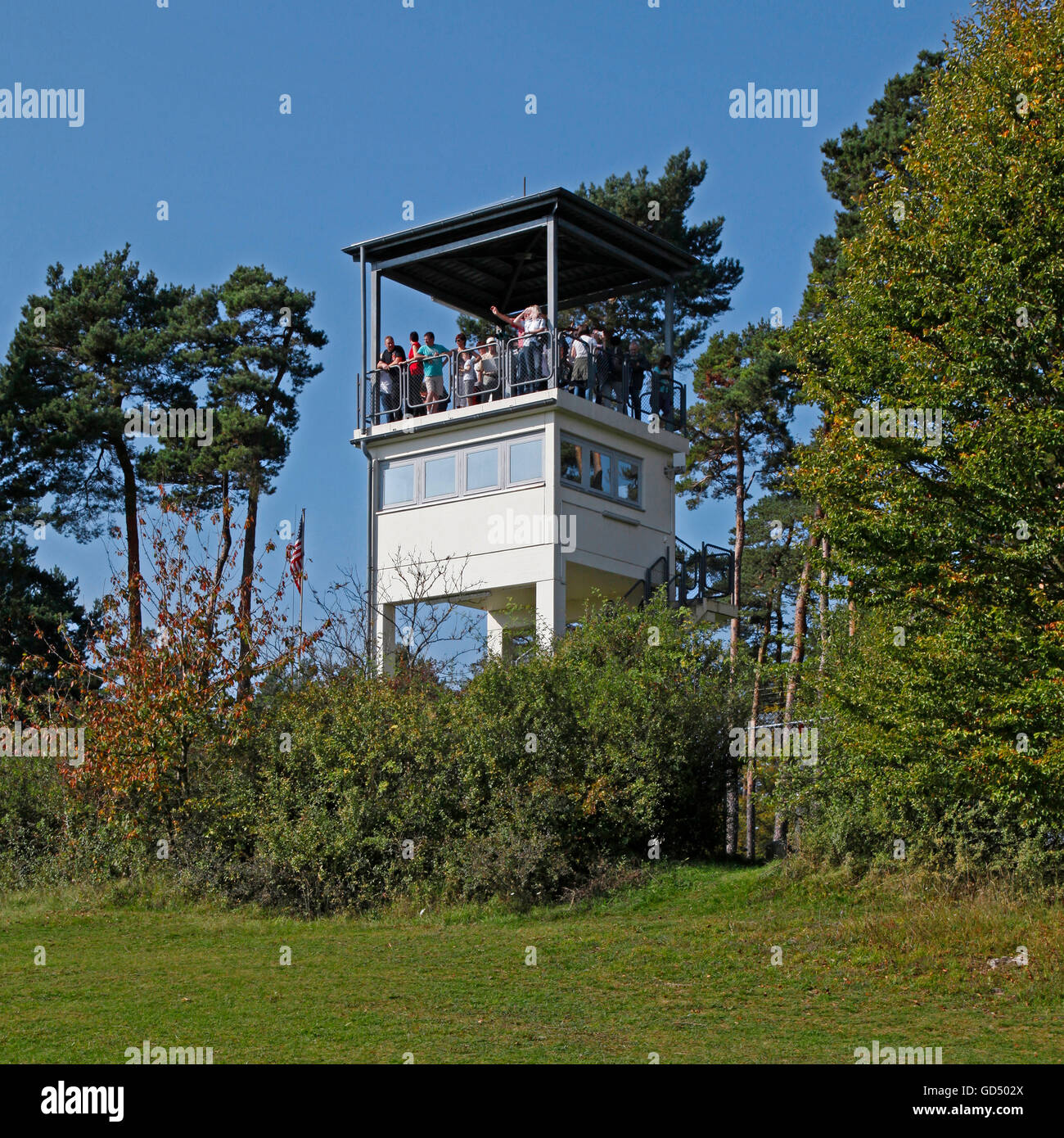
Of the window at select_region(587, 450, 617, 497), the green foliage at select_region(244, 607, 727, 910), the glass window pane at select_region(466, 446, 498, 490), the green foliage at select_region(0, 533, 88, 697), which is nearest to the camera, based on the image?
the green foliage at select_region(244, 607, 727, 910)

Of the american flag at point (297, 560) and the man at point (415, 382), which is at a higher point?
the man at point (415, 382)

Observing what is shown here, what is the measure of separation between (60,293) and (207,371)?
4879 millimetres

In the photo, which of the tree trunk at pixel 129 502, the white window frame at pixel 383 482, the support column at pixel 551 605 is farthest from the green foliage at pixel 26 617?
the support column at pixel 551 605

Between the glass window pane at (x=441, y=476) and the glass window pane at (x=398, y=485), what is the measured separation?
40 centimetres

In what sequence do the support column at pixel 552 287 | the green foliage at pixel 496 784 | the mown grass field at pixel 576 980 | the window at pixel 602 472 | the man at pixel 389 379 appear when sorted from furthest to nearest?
the man at pixel 389 379
the window at pixel 602 472
the support column at pixel 552 287
the green foliage at pixel 496 784
the mown grass field at pixel 576 980

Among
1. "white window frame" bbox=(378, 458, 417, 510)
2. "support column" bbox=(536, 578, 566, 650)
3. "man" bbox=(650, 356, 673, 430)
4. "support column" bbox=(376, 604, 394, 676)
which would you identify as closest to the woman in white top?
"white window frame" bbox=(378, 458, 417, 510)

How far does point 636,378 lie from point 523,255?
3.75m

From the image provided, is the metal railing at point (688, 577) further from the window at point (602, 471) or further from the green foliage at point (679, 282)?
the green foliage at point (679, 282)

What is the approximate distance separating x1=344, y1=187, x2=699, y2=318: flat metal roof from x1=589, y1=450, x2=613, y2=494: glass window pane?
441 cm

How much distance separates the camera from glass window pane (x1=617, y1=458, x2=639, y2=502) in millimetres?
31172

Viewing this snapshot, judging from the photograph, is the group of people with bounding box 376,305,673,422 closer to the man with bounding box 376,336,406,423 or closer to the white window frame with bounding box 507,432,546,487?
the man with bounding box 376,336,406,423

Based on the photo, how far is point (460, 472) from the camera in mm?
30469

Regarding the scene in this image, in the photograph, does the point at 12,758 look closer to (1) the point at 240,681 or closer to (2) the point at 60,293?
(1) the point at 240,681

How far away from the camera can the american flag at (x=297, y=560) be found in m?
25.0
